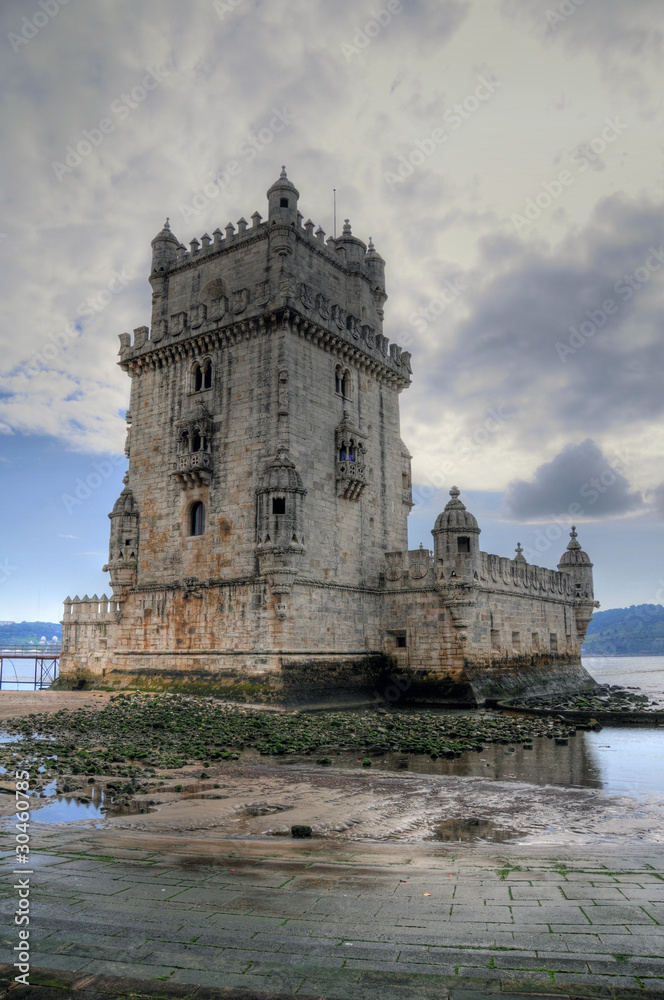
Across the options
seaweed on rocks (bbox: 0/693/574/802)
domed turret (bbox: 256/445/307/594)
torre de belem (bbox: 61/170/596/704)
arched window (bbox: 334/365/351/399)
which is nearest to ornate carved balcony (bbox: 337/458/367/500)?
torre de belem (bbox: 61/170/596/704)

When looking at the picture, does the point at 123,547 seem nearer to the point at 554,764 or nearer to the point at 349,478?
the point at 349,478

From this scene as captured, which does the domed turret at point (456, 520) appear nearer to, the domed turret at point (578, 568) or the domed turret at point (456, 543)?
the domed turret at point (456, 543)

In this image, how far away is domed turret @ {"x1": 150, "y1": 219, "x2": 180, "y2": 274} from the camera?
34.8m

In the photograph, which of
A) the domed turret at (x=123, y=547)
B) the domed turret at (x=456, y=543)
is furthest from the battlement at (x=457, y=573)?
the domed turret at (x=123, y=547)

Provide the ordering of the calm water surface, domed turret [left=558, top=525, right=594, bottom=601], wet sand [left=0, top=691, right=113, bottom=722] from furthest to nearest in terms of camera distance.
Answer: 1. domed turret [left=558, top=525, right=594, bottom=601]
2. wet sand [left=0, top=691, right=113, bottom=722]
3. the calm water surface

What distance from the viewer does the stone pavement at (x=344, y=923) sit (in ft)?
14.2

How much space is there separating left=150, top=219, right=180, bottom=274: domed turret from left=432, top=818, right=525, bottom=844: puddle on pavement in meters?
31.4

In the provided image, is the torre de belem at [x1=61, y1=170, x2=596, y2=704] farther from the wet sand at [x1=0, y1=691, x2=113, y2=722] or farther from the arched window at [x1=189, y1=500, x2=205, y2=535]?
the wet sand at [x1=0, y1=691, x2=113, y2=722]

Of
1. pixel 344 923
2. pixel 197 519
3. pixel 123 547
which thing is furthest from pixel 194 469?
pixel 344 923

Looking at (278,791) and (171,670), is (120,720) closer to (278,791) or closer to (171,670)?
(171,670)

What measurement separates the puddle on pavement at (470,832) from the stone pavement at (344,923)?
168 cm

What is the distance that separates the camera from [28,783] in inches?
477

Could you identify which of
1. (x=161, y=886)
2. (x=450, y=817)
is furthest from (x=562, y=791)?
(x=161, y=886)

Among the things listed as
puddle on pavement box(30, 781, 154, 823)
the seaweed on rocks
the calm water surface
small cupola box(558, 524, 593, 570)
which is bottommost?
the calm water surface
